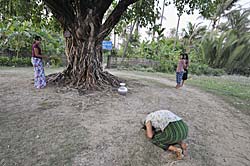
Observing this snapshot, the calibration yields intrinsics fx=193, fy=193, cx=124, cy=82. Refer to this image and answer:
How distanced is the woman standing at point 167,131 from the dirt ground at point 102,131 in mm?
114

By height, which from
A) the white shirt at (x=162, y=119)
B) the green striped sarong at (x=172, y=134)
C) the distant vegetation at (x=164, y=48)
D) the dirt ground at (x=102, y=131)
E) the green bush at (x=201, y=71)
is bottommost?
the dirt ground at (x=102, y=131)

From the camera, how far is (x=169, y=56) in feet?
51.6

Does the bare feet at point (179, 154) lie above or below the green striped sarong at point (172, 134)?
below

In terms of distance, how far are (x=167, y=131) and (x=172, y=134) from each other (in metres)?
0.08

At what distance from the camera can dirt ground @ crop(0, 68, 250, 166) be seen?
8.54ft

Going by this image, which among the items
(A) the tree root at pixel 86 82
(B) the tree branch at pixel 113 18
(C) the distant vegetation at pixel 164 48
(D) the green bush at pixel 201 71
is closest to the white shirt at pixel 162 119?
(A) the tree root at pixel 86 82

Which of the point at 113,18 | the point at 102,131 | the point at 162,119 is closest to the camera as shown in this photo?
the point at 162,119

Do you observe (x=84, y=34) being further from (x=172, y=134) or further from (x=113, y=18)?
(x=172, y=134)

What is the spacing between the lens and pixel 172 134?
2660mm

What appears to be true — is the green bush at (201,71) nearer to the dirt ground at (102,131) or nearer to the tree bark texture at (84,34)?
the dirt ground at (102,131)

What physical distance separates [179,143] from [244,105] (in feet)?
13.7

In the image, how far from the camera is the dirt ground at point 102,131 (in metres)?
2.60

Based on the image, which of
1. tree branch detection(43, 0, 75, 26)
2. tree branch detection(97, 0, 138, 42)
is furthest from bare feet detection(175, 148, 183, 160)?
tree branch detection(43, 0, 75, 26)

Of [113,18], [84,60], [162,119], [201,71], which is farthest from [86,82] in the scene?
[201,71]
